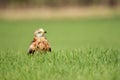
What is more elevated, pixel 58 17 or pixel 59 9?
pixel 59 9

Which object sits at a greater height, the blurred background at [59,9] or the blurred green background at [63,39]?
the blurred background at [59,9]

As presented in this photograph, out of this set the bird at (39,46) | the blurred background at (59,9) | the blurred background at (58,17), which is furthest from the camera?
the blurred background at (59,9)

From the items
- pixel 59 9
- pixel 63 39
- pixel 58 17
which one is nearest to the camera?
pixel 63 39

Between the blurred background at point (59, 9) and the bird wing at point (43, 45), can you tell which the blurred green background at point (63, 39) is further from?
the bird wing at point (43, 45)

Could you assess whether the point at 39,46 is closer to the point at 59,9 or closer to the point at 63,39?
the point at 63,39

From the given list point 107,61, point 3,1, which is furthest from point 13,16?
point 107,61

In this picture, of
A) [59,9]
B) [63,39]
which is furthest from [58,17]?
[63,39]

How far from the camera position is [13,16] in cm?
3738

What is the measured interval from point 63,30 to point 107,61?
21.0 meters

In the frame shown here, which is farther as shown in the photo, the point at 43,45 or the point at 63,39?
the point at 63,39

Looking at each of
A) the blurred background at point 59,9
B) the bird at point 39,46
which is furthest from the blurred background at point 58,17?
the bird at point 39,46

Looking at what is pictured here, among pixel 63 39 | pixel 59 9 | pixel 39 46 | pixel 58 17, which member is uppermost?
pixel 59 9

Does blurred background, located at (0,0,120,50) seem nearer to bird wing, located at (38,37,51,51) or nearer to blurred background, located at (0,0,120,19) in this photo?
blurred background, located at (0,0,120,19)

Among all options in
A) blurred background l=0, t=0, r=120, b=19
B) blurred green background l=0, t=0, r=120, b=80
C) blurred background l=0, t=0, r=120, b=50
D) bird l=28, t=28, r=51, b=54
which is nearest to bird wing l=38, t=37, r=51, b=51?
bird l=28, t=28, r=51, b=54
